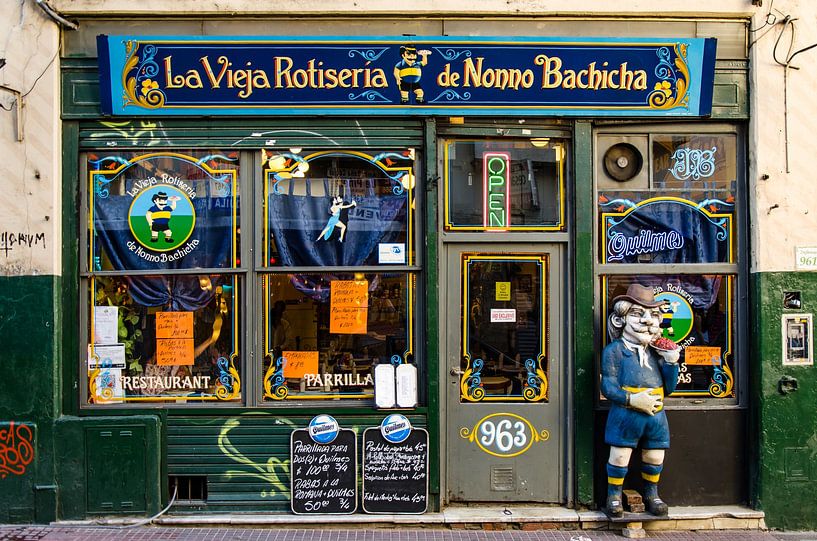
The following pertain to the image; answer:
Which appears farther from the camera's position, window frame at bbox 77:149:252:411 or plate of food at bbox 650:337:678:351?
window frame at bbox 77:149:252:411

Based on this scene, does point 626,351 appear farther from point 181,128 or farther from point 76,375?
point 76,375

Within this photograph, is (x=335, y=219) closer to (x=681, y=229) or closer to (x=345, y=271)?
(x=345, y=271)

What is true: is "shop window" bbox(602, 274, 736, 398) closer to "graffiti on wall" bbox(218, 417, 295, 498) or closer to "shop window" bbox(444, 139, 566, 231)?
"shop window" bbox(444, 139, 566, 231)

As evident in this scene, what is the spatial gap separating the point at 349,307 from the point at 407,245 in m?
0.72

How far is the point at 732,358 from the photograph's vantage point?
20.4ft

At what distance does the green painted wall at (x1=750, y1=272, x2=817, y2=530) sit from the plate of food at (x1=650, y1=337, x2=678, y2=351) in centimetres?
88

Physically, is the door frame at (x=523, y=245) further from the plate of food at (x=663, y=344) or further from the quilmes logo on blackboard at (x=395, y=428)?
the plate of food at (x=663, y=344)

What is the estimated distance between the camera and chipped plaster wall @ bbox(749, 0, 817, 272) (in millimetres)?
6051

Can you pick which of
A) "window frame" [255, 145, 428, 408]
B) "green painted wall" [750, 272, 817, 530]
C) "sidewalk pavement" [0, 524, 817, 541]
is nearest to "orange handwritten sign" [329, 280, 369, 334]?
"window frame" [255, 145, 428, 408]

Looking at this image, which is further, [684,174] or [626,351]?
[684,174]

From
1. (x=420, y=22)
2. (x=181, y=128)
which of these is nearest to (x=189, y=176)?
(x=181, y=128)

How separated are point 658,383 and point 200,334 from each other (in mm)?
3768

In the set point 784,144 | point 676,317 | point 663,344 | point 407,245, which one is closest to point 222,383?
Result: point 407,245

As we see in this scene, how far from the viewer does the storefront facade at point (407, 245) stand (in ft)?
19.8
